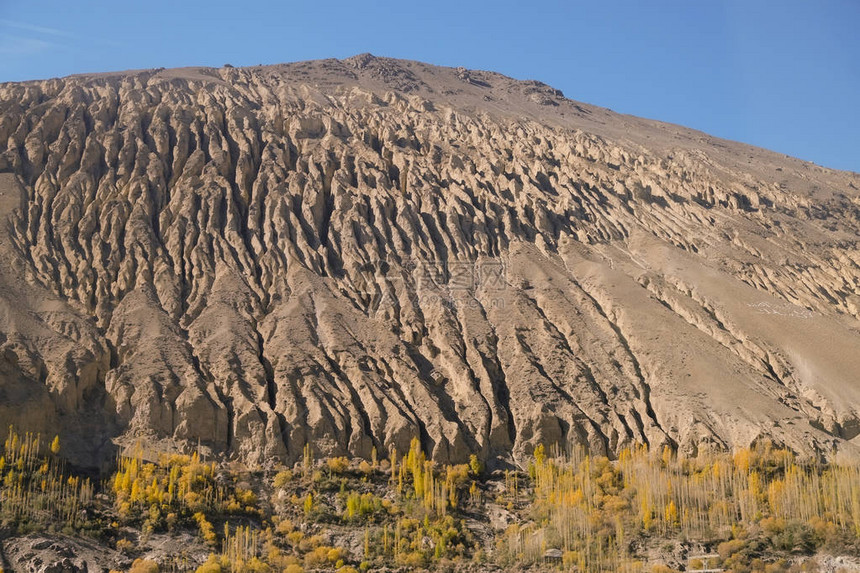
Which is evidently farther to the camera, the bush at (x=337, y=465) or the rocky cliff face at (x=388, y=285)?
the rocky cliff face at (x=388, y=285)

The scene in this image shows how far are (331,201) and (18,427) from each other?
37650 mm

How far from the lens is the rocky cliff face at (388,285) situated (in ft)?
184

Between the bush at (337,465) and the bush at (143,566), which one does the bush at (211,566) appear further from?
the bush at (337,465)

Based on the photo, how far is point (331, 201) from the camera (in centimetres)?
8181

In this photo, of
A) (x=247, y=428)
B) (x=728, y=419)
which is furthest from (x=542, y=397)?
(x=247, y=428)

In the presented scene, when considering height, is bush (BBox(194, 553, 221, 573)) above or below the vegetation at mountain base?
below

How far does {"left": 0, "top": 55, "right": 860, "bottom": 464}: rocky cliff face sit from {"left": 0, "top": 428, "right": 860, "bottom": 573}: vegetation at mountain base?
2202mm

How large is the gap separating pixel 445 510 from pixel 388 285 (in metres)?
24.8

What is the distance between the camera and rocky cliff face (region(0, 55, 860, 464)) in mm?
55969

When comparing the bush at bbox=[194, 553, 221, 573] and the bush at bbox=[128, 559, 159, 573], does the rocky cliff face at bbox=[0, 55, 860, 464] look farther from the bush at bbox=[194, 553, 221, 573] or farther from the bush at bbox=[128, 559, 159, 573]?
the bush at bbox=[128, 559, 159, 573]

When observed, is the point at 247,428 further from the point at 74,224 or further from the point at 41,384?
the point at 74,224

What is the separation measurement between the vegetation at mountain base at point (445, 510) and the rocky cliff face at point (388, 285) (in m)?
2.20

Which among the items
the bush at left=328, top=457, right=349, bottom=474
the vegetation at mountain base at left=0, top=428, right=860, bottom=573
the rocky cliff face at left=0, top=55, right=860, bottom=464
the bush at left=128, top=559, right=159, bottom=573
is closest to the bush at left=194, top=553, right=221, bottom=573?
the vegetation at mountain base at left=0, top=428, right=860, bottom=573

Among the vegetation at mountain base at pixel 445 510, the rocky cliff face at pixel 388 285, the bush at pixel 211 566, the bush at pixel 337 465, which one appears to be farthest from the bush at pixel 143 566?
the bush at pixel 337 465
